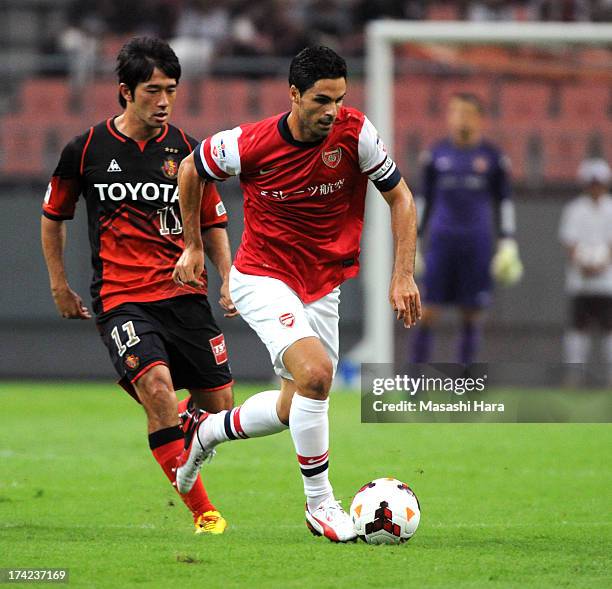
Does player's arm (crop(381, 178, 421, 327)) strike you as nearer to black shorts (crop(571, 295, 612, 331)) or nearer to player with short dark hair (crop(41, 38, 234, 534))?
player with short dark hair (crop(41, 38, 234, 534))

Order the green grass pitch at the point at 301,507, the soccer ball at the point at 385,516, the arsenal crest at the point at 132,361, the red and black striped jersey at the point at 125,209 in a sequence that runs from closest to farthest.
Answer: the green grass pitch at the point at 301,507 < the soccer ball at the point at 385,516 < the arsenal crest at the point at 132,361 < the red and black striped jersey at the point at 125,209

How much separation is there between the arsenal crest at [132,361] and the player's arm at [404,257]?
124cm

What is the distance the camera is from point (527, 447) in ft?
32.6

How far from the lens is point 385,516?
5727 millimetres

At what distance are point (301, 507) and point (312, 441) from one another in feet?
4.26

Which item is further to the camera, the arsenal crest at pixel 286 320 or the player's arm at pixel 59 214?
the player's arm at pixel 59 214

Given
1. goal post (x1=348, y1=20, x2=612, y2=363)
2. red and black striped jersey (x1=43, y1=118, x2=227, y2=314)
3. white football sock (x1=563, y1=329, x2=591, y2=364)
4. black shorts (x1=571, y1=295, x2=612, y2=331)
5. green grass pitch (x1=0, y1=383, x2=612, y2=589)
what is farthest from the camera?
black shorts (x1=571, y1=295, x2=612, y2=331)

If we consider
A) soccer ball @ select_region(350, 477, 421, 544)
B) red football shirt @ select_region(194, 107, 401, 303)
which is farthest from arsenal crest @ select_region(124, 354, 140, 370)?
soccer ball @ select_region(350, 477, 421, 544)

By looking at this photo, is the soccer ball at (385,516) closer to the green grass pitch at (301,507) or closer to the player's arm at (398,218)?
the green grass pitch at (301,507)

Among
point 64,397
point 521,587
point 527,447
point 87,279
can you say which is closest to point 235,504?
point 521,587

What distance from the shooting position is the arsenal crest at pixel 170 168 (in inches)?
258

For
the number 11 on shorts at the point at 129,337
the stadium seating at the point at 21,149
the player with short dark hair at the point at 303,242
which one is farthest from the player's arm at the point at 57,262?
the stadium seating at the point at 21,149

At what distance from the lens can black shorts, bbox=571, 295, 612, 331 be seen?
15422 mm

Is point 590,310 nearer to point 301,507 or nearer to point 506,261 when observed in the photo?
point 506,261
